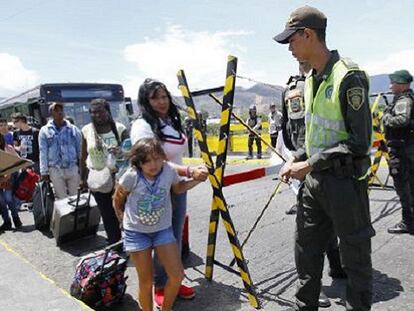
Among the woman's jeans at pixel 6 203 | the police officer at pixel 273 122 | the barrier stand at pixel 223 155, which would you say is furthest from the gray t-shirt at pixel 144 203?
the police officer at pixel 273 122

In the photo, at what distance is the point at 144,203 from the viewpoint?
3.11 m

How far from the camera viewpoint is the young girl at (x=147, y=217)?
3080 millimetres

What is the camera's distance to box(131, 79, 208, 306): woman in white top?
133 inches

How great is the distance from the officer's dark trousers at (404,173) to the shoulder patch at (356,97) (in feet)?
10.1

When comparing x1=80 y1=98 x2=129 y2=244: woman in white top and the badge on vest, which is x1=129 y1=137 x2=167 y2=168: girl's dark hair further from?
x1=80 y1=98 x2=129 y2=244: woman in white top

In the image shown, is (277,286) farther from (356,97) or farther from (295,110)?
(356,97)

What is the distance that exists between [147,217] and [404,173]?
11.5 feet

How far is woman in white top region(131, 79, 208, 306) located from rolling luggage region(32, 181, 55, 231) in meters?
2.99

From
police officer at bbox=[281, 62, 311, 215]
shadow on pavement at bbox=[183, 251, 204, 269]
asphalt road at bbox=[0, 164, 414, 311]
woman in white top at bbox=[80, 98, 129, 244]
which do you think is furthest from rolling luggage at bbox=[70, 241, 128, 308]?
police officer at bbox=[281, 62, 311, 215]

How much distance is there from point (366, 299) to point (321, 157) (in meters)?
0.95

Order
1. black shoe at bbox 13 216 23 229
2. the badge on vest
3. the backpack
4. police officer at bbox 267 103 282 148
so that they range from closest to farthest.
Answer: the badge on vest
black shoe at bbox 13 216 23 229
the backpack
police officer at bbox 267 103 282 148

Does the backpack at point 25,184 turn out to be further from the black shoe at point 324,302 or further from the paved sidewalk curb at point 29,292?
the black shoe at point 324,302

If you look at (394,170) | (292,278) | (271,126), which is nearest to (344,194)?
(292,278)

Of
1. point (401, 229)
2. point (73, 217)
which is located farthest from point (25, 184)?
point (401, 229)
